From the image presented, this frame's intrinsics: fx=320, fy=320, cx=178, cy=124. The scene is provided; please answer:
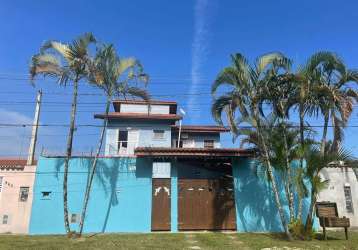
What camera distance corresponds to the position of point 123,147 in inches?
922

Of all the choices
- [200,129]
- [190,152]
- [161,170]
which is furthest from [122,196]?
[200,129]

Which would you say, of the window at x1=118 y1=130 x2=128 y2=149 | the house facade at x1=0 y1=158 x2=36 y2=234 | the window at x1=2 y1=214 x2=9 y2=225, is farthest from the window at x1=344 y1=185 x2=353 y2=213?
the window at x1=2 y1=214 x2=9 y2=225

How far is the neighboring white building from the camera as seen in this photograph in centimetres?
1747

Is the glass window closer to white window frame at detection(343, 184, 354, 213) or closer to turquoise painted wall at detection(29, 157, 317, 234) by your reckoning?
turquoise painted wall at detection(29, 157, 317, 234)

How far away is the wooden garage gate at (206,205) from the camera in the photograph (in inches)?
592

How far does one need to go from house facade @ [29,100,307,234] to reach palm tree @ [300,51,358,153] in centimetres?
411

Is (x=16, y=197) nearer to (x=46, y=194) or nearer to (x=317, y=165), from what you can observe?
(x=46, y=194)

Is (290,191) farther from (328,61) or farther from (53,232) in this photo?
(53,232)

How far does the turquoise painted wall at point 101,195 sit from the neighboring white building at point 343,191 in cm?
976

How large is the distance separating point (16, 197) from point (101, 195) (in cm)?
477

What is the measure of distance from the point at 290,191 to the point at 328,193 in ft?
22.2

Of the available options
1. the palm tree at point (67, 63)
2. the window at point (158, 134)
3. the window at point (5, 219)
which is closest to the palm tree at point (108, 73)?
the palm tree at point (67, 63)

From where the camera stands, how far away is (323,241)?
11156mm

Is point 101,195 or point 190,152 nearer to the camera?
point 190,152
